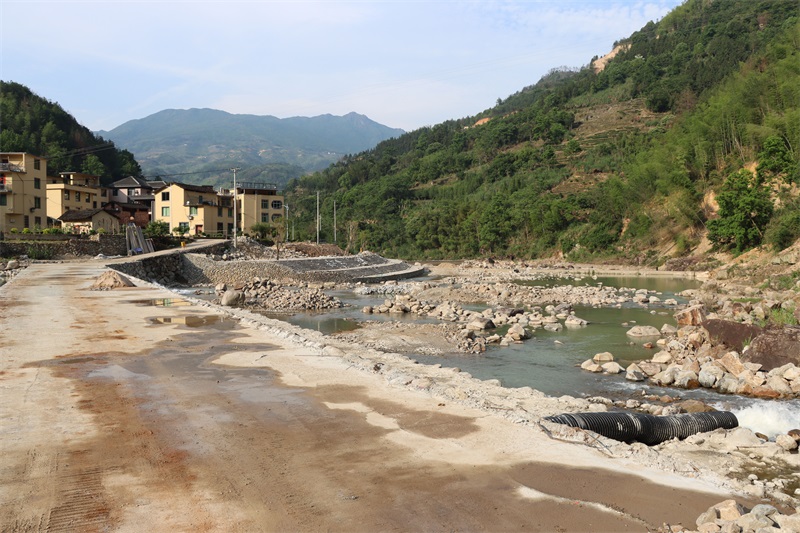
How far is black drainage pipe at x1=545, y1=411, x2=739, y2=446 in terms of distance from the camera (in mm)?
7991

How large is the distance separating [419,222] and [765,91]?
1650 inches

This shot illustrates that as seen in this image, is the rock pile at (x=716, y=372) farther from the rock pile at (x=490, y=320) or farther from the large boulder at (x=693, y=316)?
the rock pile at (x=490, y=320)

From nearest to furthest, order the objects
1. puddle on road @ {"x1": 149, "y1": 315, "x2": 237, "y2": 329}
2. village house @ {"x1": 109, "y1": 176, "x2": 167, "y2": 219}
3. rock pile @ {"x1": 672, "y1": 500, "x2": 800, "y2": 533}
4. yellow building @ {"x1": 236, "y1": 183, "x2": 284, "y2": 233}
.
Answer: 1. rock pile @ {"x1": 672, "y1": 500, "x2": 800, "y2": 533}
2. puddle on road @ {"x1": 149, "y1": 315, "x2": 237, "y2": 329}
3. village house @ {"x1": 109, "y1": 176, "x2": 167, "y2": 219}
4. yellow building @ {"x1": 236, "y1": 183, "x2": 284, "y2": 233}

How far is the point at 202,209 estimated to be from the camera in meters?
60.3

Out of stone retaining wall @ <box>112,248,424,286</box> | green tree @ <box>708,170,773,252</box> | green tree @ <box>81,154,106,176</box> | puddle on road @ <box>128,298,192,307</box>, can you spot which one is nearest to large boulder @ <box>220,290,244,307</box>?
puddle on road @ <box>128,298,192,307</box>

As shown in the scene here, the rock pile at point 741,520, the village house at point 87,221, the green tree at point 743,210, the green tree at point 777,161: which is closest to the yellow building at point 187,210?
the village house at point 87,221

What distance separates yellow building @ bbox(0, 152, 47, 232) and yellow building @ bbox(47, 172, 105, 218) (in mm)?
1931

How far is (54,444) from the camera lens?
655cm

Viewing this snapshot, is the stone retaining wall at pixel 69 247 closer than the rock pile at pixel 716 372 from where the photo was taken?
No

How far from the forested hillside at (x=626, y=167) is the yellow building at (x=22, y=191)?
36.3m

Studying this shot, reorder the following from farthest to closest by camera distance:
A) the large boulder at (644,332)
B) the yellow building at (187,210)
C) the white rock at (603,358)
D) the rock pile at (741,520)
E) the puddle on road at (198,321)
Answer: the yellow building at (187,210)
the large boulder at (644,332)
the puddle on road at (198,321)
the white rock at (603,358)
the rock pile at (741,520)

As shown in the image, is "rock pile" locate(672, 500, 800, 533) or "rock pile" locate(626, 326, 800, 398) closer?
"rock pile" locate(672, 500, 800, 533)

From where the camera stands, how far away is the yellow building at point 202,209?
6031 cm

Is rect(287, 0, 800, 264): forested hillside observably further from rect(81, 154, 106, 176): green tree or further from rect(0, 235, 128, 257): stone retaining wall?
rect(0, 235, 128, 257): stone retaining wall
